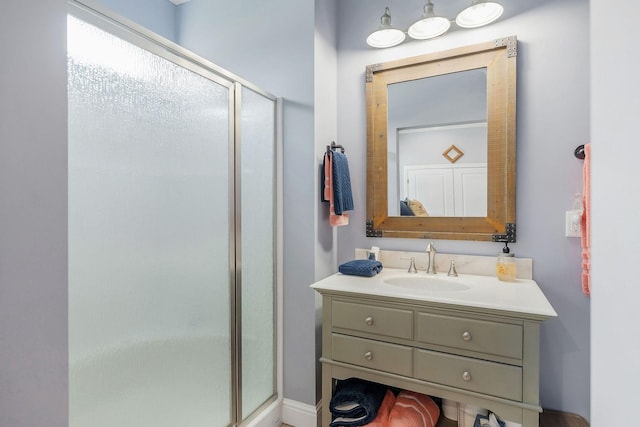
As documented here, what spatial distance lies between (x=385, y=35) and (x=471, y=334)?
1603 millimetres

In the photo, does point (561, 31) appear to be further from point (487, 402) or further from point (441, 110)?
point (487, 402)

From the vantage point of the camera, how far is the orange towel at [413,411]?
1467 millimetres

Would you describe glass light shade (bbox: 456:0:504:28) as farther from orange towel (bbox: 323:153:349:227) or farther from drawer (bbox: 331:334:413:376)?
drawer (bbox: 331:334:413:376)

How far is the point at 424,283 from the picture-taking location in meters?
1.74

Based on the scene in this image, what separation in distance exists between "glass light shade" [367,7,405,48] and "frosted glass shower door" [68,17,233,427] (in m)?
0.94

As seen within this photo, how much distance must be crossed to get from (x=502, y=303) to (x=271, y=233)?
45.3 inches

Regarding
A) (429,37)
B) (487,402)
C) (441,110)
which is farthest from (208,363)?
(429,37)

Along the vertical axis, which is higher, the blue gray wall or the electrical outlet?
the blue gray wall

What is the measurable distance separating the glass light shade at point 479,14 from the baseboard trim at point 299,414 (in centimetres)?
217

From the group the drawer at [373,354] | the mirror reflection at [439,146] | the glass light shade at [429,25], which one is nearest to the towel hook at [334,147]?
the mirror reflection at [439,146]

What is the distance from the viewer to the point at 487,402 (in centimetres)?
128

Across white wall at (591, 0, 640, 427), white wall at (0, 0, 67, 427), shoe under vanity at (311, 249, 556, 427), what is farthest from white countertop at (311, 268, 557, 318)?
white wall at (0, 0, 67, 427)

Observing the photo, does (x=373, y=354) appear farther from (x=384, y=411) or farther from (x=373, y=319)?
(x=384, y=411)

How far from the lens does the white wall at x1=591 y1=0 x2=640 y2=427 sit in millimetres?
314
